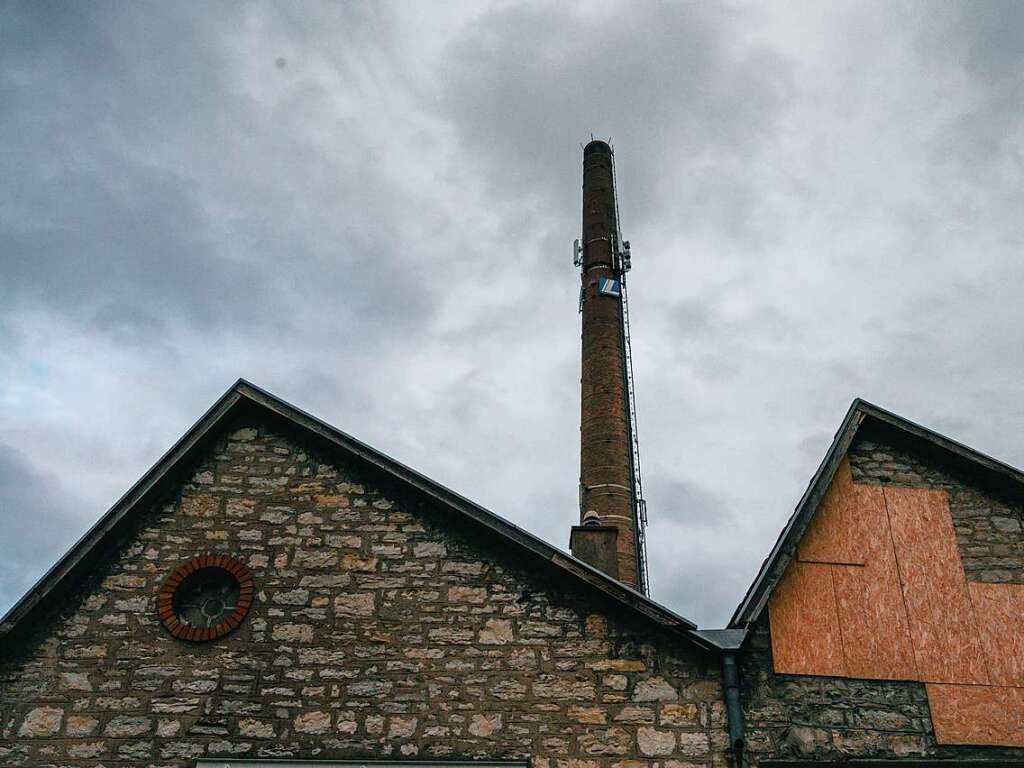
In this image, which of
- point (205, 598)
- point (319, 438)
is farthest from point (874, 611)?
point (205, 598)

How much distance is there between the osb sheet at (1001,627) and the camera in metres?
6.97

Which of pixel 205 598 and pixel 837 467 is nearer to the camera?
A: pixel 205 598

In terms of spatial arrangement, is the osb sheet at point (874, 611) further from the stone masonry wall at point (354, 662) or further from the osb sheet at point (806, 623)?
the stone masonry wall at point (354, 662)

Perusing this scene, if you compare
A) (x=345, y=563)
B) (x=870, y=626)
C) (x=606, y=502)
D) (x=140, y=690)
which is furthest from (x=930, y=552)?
(x=606, y=502)

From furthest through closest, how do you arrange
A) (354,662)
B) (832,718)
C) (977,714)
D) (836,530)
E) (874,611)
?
(836,530) < (874,611) < (354,662) < (977,714) < (832,718)

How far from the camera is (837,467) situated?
783 centimetres

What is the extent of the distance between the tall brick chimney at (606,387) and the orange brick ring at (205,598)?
7.82 meters

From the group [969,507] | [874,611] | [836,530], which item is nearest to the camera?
[874,611]

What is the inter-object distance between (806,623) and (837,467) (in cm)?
162

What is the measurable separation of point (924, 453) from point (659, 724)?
385cm

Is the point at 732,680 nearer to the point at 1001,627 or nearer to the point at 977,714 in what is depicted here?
the point at 977,714

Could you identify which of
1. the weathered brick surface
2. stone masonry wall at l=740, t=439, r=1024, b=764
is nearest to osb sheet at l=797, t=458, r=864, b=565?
the weathered brick surface

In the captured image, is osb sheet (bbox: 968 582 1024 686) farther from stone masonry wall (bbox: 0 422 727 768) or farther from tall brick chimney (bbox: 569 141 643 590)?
tall brick chimney (bbox: 569 141 643 590)

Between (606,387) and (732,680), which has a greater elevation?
(606,387)
